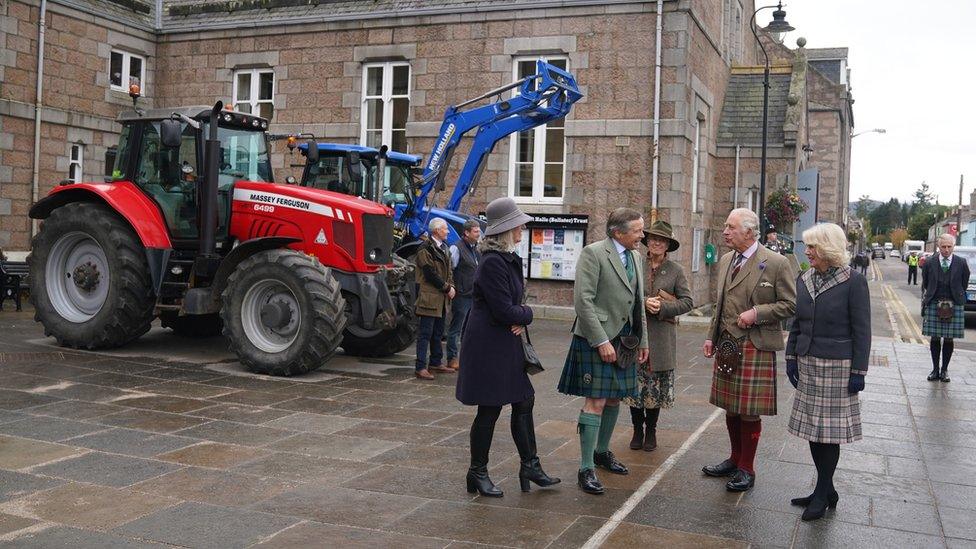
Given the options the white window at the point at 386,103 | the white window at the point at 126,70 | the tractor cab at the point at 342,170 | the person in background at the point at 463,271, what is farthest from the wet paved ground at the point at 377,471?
the white window at the point at 126,70

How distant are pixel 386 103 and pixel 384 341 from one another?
9044mm

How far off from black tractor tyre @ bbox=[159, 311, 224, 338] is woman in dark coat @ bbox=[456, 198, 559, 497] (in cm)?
777

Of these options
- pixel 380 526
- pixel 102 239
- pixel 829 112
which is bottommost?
pixel 380 526

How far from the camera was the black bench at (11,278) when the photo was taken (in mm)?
14891

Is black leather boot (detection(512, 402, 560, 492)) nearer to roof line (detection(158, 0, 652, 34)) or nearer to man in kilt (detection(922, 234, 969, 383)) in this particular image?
man in kilt (detection(922, 234, 969, 383))

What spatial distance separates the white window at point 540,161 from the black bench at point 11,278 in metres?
9.11

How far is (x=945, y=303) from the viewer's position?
11.7 m

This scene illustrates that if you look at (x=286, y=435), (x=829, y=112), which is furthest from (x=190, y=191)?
(x=829, y=112)

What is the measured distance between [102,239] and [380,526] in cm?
731

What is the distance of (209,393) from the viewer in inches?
351

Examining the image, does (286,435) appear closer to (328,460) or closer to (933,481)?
(328,460)

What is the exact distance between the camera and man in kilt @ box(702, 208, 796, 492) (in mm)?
6125

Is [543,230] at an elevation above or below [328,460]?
above

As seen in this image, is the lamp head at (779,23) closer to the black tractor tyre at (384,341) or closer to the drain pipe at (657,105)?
the drain pipe at (657,105)
